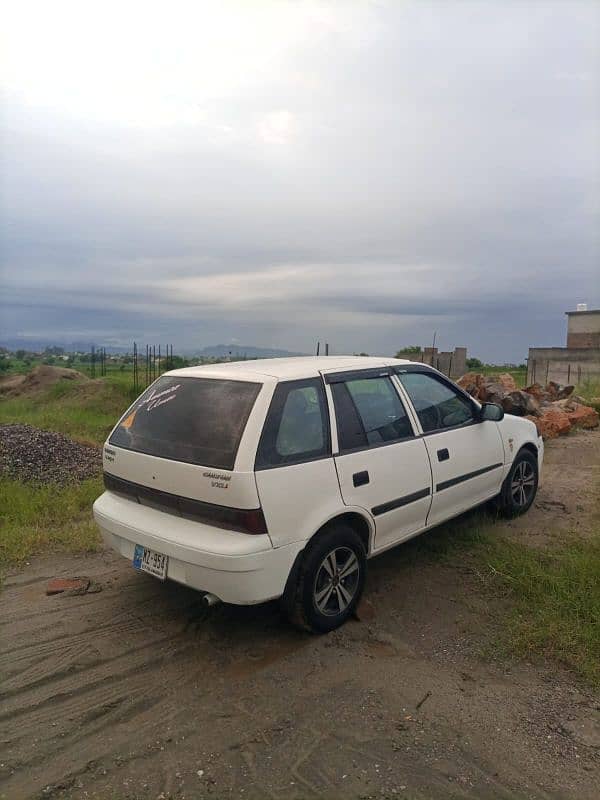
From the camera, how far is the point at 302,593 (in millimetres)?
3312

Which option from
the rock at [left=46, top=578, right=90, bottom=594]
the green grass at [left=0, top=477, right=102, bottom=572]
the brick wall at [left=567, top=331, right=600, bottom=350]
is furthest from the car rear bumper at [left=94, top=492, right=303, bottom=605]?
the brick wall at [left=567, top=331, right=600, bottom=350]

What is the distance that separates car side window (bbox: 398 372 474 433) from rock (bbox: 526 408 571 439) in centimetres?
579

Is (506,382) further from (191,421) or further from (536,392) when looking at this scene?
(191,421)

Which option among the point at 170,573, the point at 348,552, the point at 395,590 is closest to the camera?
the point at 170,573

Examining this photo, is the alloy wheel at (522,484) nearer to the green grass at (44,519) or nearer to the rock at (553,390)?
the green grass at (44,519)

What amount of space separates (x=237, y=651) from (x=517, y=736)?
5.20 ft

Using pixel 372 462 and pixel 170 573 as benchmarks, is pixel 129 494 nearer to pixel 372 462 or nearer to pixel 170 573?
pixel 170 573

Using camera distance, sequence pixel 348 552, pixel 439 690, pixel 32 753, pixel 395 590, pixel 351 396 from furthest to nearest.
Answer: pixel 395 590, pixel 351 396, pixel 348 552, pixel 439 690, pixel 32 753

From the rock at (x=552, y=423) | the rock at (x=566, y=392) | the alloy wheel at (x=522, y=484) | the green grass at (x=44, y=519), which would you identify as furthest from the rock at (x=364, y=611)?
the rock at (x=566, y=392)

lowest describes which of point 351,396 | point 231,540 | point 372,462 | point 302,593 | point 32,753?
point 32,753

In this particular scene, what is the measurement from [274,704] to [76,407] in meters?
12.1

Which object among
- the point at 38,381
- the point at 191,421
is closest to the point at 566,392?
the point at 191,421

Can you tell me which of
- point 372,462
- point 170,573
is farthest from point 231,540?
point 372,462

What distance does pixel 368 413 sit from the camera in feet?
12.8
